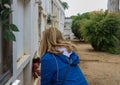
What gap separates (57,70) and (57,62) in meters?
0.09

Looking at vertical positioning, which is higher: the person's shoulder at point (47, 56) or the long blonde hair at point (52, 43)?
the long blonde hair at point (52, 43)

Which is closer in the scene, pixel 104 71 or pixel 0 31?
pixel 0 31

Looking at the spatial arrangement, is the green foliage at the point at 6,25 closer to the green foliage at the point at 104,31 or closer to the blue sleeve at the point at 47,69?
the blue sleeve at the point at 47,69

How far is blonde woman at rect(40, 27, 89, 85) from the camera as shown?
140 inches

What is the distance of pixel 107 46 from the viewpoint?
22000 millimetres

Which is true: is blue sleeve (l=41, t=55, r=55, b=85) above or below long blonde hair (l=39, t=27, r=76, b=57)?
below

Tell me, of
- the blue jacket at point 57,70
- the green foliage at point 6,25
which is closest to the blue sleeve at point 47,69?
Answer: the blue jacket at point 57,70

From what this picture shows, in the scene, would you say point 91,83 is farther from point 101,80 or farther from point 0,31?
point 0,31

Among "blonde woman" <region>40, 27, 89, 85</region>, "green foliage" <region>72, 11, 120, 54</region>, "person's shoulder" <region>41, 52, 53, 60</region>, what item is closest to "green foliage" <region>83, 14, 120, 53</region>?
"green foliage" <region>72, 11, 120, 54</region>

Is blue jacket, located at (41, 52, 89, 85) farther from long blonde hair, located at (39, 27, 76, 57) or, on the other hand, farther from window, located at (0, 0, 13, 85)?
window, located at (0, 0, 13, 85)

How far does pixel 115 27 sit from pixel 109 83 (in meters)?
11.1

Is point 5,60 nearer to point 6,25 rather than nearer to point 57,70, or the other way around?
point 57,70

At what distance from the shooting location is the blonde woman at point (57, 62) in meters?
3.55

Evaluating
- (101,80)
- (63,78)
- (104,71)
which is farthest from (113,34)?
(63,78)
